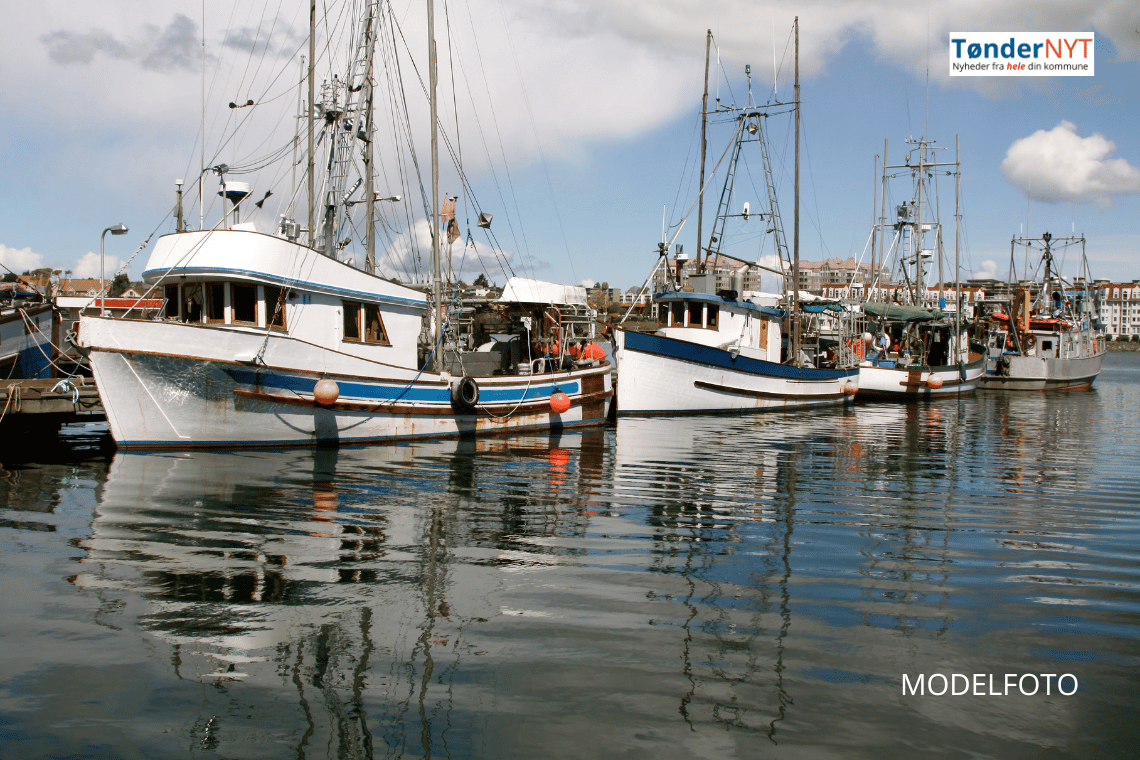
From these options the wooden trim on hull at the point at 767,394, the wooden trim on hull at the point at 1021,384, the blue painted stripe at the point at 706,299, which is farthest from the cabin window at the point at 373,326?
the wooden trim on hull at the point at 1021,384

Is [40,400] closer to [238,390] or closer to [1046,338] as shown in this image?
[238,390]

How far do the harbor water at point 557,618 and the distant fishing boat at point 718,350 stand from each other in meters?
11.1

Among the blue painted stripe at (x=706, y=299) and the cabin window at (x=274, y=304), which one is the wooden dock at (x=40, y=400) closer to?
the cabin window at (x=274, y=304)

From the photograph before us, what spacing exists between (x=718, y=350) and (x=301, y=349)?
13887mm

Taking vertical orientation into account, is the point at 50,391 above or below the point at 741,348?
below

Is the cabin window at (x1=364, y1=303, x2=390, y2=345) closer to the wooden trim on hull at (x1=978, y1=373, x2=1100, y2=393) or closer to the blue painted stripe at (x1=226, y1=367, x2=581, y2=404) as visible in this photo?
the blue painted stripe at (x1=226, y1=367, x2=581, y2=404)

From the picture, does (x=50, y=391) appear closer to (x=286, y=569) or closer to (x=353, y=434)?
(x=353, y=434)

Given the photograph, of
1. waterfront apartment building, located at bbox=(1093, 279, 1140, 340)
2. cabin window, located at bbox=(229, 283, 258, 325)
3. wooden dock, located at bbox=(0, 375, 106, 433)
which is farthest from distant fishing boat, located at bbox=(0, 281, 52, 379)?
waterfront apartment building, located at bbox=(1093, 279, 1140, 340)

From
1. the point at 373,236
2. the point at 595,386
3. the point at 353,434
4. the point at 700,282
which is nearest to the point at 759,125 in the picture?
the point at 700,282

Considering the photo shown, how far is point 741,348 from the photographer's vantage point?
25.8 m

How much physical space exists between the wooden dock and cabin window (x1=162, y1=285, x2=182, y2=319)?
2.00m

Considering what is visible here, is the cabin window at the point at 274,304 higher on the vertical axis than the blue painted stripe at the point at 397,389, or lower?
higher

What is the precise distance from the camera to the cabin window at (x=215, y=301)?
554 inches

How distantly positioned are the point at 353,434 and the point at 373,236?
5.40 meters
